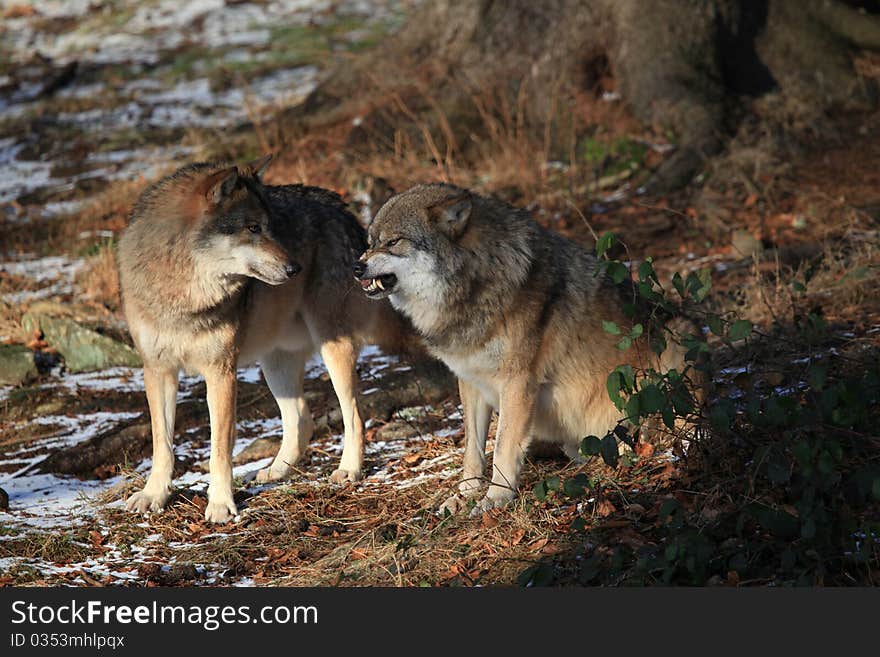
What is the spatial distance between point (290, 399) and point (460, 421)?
4.31 feet

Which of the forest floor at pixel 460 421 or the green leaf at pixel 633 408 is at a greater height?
the green leaf at pixel 633 408

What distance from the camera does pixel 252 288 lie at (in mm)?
6691

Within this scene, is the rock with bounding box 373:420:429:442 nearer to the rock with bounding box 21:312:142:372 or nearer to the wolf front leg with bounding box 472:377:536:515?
the wolf front leg with bounding box 472:377:536:515

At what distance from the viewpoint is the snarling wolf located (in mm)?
6281

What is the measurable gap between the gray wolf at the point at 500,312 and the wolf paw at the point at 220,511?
4.88 ft

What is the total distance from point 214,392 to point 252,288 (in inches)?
29.0

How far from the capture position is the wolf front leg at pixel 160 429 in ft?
21.5

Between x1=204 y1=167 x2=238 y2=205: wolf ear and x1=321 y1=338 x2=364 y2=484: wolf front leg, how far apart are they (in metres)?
1.48

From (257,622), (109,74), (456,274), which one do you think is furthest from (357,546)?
(109,74)

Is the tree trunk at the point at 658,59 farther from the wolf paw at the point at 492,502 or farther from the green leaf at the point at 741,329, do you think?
the green leaf at the point at 741,329

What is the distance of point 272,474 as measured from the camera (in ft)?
23.4

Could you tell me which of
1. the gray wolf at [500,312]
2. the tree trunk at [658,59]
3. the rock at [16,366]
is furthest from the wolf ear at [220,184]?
the tree trunk at [658,59]

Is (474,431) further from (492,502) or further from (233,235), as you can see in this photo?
(233,235)

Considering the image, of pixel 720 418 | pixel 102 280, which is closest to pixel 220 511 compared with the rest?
pixel 720 418
